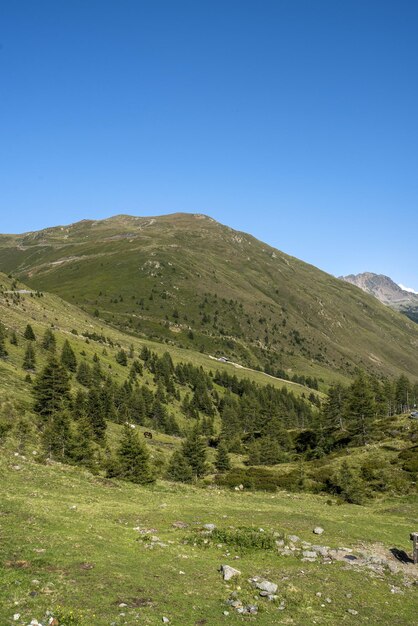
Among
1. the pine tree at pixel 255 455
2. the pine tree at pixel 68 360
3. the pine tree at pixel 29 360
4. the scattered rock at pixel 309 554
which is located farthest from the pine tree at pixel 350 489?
the pine tree at pixel 68 360

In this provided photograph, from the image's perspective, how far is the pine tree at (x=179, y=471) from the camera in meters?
63.5

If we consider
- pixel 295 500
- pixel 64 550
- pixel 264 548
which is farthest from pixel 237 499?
pixel 64 550

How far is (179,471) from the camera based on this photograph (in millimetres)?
64375

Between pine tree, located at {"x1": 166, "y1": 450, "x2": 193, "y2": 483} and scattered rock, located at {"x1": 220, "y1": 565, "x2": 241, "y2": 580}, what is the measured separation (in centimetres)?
4483

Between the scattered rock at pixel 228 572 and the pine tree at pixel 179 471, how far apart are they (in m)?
44.8

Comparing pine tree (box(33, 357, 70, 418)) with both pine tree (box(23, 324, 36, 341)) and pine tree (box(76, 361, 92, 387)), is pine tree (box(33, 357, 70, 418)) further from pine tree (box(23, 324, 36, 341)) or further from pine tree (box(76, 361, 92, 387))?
pine tree (box(23, 324, 36, 341))

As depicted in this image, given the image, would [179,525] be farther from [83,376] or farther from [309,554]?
[83,376]

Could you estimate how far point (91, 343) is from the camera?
177000mm

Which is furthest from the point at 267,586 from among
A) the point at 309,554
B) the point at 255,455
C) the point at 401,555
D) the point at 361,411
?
the point at 255,455

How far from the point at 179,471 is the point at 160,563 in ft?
149

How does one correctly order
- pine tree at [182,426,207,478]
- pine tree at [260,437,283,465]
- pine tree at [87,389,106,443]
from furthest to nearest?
pine tree at [260,437,283,465] → pine tree at [87,389,106,443] → pine tree at [182,426,207,478]

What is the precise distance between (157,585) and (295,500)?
3115 cm

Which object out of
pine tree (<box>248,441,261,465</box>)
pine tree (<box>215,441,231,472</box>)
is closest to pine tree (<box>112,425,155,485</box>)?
pine tree (<box>215,441,231,472</box>)

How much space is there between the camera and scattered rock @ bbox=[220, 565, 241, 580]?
19.5 metres
